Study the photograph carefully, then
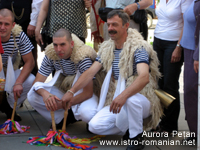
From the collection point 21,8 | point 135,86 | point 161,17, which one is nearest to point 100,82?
point 135,86

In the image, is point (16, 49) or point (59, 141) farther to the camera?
A: point (16, 49)

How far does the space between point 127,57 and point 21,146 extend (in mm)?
1399

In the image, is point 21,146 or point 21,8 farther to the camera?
point 21,8

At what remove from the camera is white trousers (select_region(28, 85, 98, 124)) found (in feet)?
11.7

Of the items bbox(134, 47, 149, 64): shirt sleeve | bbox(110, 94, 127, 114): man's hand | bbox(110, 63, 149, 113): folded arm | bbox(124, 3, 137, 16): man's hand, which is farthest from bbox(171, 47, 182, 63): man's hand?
bbox(110, 94, 127, 114): man's hand

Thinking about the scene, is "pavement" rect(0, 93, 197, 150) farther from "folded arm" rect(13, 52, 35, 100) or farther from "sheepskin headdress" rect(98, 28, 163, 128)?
"folded arm" rect(13, 52, 35, 100)

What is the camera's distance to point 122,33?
355 cm

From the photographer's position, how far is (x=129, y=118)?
126 inches

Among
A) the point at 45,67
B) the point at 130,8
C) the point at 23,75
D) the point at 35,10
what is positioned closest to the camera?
the point at 130,8

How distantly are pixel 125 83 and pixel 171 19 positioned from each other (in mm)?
892

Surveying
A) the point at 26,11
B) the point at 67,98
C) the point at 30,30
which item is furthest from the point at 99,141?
the point at 26,11

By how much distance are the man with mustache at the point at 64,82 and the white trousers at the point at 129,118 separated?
18 cm

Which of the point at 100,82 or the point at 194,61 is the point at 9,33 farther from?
the point at 194,61

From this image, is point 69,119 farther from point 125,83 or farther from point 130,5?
point 130,5
